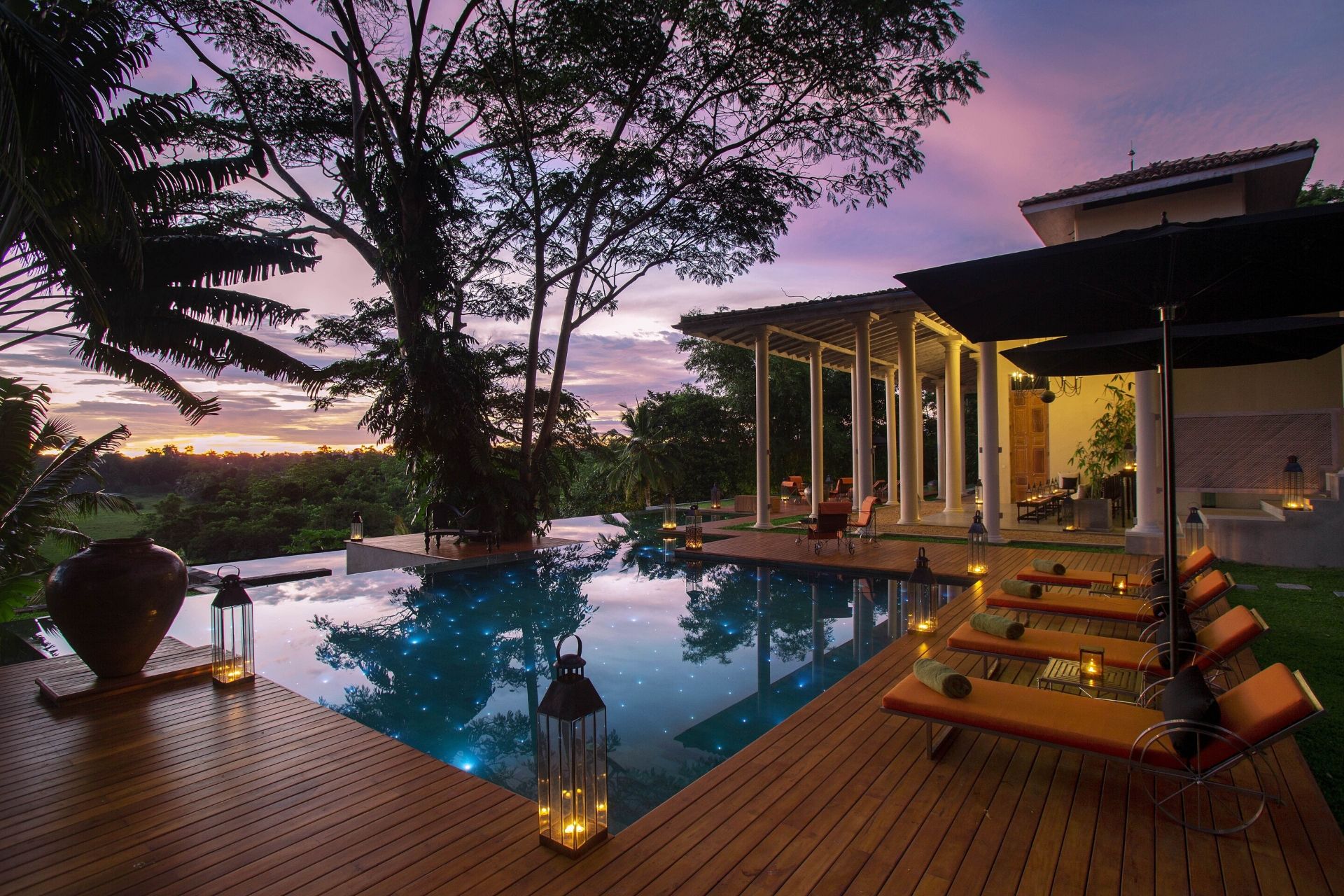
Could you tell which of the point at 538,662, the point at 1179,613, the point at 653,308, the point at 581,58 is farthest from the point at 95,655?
the point at 653,308

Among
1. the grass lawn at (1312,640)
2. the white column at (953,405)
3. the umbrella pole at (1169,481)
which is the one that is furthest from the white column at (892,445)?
the umbrella pole at (1169,481)

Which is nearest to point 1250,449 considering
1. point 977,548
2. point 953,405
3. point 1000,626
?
point 953,405

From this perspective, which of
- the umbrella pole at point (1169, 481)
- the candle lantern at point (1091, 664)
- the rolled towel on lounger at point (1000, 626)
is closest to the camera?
the umbrella pole at point (1169, 481)

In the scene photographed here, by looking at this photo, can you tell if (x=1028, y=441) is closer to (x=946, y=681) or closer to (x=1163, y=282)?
(x=1163, y=282)

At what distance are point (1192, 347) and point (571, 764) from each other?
549 centimetres

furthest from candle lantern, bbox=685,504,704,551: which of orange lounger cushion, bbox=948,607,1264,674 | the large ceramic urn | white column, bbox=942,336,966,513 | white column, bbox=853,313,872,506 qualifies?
the large ceramic urn

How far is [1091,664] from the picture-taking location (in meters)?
4.25

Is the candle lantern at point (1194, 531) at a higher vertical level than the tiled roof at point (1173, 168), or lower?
lower

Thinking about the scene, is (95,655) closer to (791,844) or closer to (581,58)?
(791,844)

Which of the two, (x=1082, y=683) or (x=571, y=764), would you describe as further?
(x=1082, y=683)

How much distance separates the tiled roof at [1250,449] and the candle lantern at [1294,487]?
0.93m

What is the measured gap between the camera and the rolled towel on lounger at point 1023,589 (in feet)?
20.8

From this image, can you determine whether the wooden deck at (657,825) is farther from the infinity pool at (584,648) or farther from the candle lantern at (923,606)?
the candle lantern at (923,606)

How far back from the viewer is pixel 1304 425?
1060 cm
